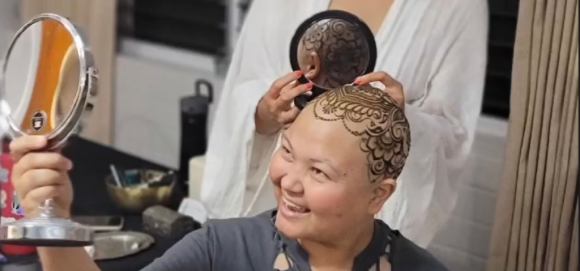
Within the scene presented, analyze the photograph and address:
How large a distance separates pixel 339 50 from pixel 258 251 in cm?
36

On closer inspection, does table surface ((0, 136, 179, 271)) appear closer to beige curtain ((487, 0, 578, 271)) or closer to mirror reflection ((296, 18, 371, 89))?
mirror reflection ((296, 18, 371, 89))

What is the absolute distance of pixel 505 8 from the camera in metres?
2.39

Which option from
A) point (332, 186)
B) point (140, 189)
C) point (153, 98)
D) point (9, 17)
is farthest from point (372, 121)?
point (9, 17)

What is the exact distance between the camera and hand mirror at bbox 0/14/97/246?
1197 millimetres

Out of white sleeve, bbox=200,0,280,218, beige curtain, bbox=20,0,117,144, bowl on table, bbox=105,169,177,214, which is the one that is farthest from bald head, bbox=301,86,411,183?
beige curtain, bbox=20,0,117,144

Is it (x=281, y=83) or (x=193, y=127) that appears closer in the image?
(x=281, y=83)

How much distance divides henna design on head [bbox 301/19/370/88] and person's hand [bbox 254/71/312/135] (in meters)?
0.06

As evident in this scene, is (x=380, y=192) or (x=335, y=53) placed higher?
(x=335, y=53)

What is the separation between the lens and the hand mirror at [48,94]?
1.20 m

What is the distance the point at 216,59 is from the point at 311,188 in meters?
1.85

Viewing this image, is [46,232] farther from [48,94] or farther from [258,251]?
[258,251]

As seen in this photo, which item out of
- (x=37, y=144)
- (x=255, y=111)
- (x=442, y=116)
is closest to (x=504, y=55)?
(x=442, y=116)

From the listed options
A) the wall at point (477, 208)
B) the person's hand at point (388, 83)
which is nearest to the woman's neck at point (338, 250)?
the person's hand at point (388, 83)

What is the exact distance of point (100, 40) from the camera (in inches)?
128
